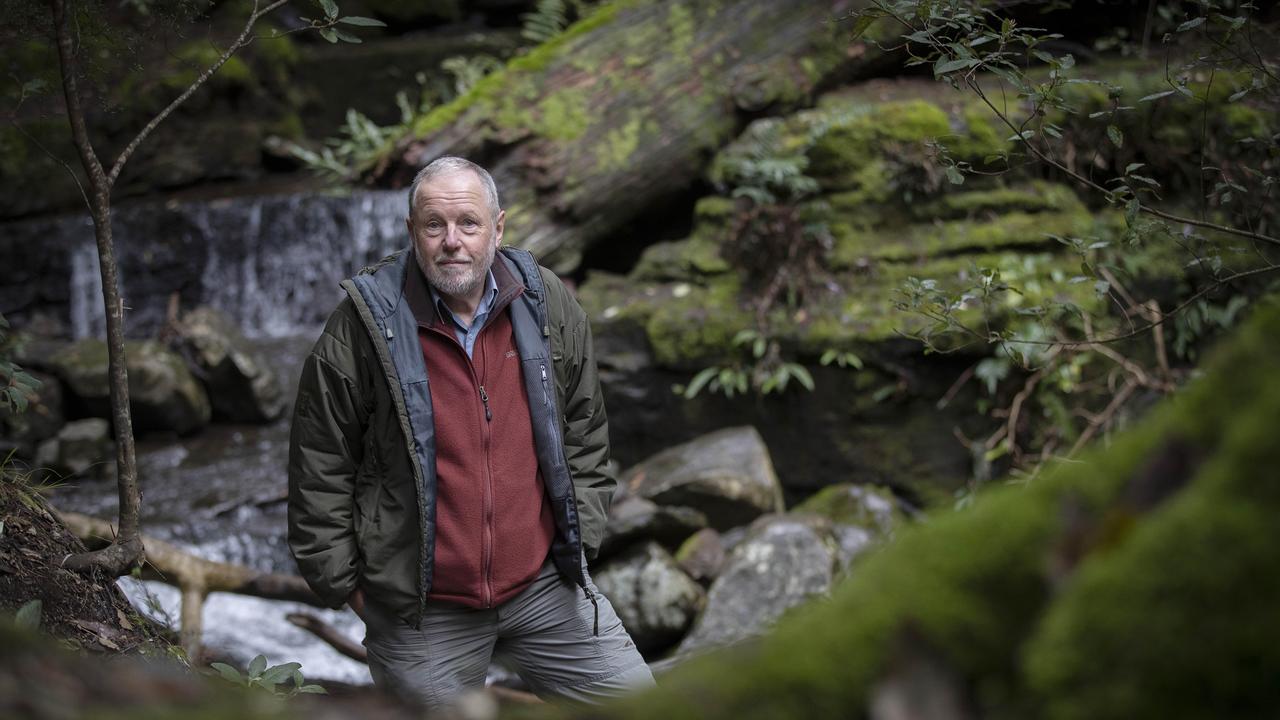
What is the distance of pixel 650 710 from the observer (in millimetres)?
1138

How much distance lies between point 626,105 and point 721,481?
3830 mm

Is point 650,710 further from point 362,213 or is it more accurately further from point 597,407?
point 362,213

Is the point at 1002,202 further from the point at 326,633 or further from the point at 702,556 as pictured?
the point at 326,633

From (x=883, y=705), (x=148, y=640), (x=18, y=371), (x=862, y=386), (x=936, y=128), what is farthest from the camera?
(x=936, y=128)

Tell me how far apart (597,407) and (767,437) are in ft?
10.8

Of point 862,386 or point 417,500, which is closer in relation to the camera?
point 417,500

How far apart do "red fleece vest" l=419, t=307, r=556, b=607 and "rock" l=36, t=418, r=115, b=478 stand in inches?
207

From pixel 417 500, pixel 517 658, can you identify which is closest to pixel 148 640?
pixel 417 500

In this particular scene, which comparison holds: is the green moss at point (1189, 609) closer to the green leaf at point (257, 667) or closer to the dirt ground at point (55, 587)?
the green leaf at point (257, 667)

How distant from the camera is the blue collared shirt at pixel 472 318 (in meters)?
3.26

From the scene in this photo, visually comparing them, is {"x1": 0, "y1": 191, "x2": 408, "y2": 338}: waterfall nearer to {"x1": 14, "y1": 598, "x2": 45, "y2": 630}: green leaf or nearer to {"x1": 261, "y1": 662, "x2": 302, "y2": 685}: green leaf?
{"x1": 261, "y1": 662, "x2": 302, "y2": 685}: green leaf

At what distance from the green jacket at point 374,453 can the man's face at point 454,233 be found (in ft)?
0.50

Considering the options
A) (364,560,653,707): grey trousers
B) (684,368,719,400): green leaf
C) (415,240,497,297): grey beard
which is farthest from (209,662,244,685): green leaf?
(684,368,719,400): green leaf

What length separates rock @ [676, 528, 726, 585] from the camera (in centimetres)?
567
